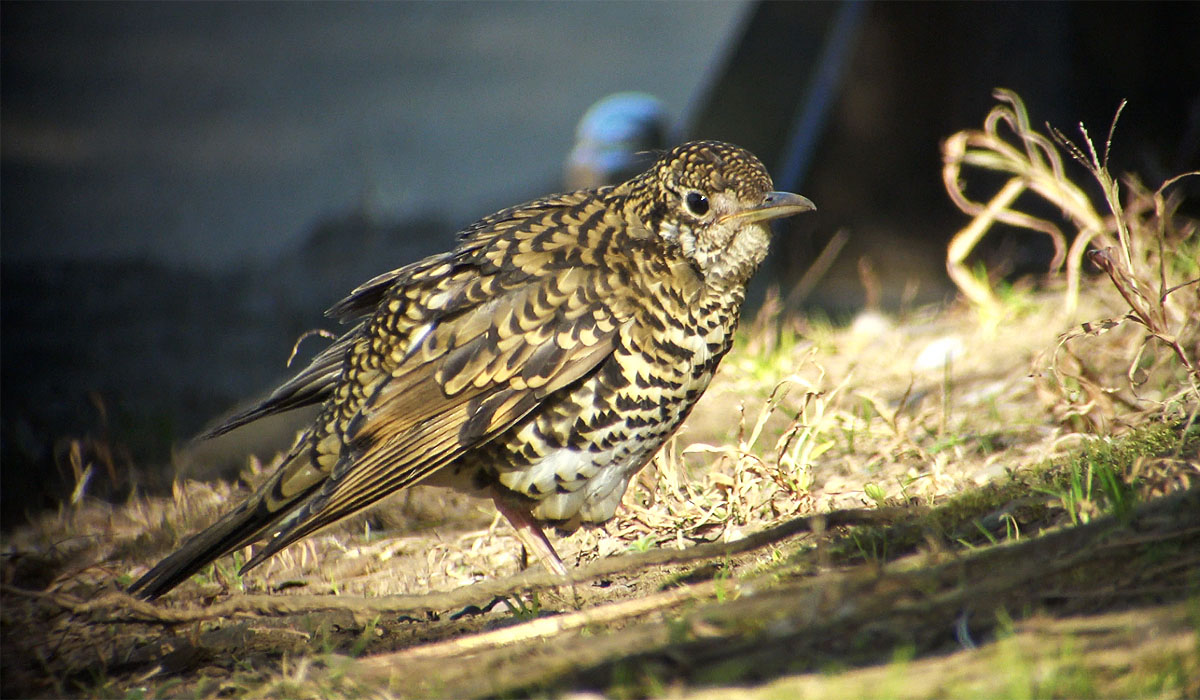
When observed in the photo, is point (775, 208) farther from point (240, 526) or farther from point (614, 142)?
point (614, 142)

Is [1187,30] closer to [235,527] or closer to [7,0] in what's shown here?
[235,527]

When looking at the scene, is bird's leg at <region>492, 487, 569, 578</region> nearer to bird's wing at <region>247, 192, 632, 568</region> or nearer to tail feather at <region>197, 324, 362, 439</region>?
bird's wing at <region>247, 192, 632, 568</region>

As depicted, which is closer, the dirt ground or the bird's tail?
the dirt ground

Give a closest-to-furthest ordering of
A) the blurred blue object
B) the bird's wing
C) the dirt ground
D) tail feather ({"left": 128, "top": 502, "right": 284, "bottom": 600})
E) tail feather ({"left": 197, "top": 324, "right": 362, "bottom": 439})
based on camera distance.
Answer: the dirt ground < tail feather ({"left": 128, "top": 502, "right": 284, "bottom": 600}) < the bird's wing < tail feather ({"left": 197, "top": 324, "right": 362, "bottom": 439}) < the blurred blue object

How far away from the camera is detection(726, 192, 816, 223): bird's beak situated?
124 inches

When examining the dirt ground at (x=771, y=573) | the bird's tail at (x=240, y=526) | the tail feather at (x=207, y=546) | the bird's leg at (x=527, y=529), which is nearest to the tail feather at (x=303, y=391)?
the bird's tail at (x=240, y=526)

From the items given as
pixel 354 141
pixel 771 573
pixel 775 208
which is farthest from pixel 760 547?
pixel 354 141

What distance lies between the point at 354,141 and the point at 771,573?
25.8 feet

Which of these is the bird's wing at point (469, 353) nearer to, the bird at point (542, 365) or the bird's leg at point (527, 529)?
the bird at point (542, 365)

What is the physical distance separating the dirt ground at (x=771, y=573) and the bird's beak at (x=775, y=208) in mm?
542

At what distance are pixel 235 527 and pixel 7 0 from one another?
6.28 m

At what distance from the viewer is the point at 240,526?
10.0 ft

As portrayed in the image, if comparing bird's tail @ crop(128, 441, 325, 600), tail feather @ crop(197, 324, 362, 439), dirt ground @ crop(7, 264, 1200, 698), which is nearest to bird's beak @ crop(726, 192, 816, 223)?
dirt ground @ crop(7, 264, 1200, 698)

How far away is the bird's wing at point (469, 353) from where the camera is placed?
3.02m
